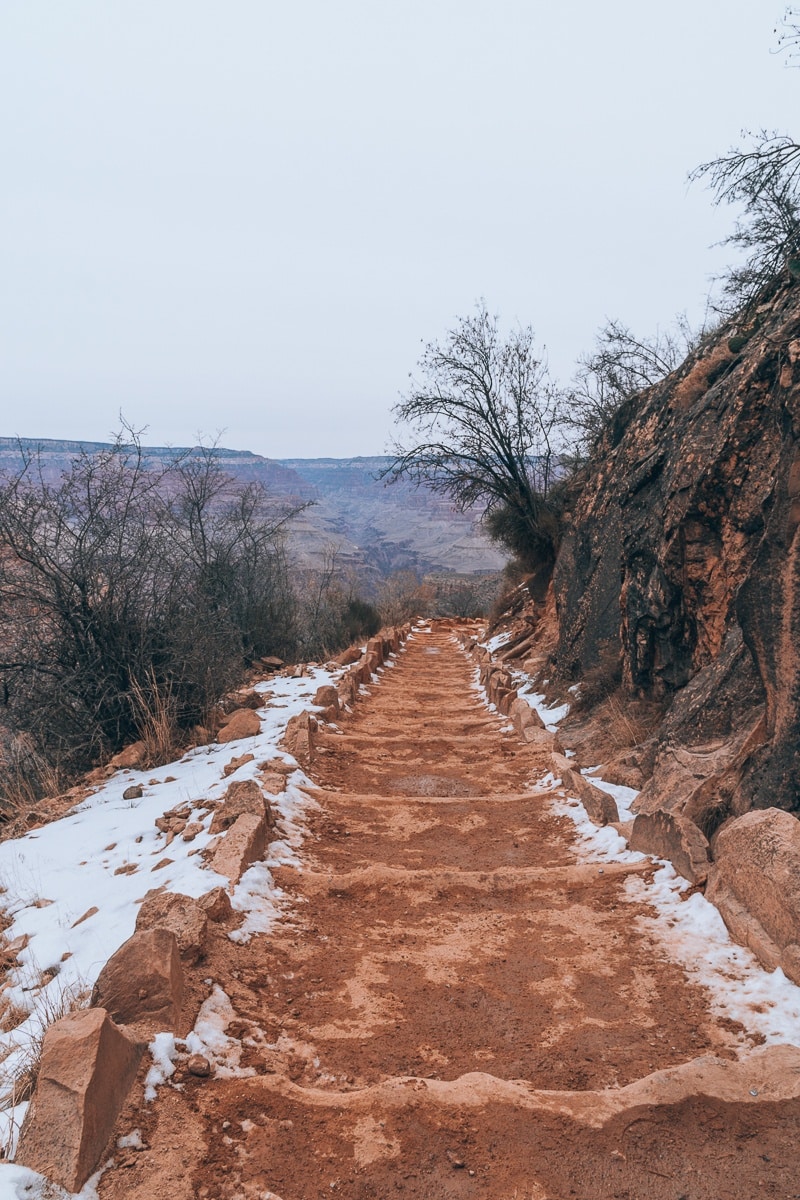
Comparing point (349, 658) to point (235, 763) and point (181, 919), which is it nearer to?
point (235, 763)

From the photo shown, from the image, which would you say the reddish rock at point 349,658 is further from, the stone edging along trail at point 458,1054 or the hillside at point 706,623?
the stone edging along trail at point 458,1054

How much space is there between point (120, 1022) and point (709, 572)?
555 cm

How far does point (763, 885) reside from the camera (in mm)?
3398

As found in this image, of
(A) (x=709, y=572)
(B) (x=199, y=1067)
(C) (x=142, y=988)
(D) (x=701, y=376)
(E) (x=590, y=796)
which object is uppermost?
(D) (x=701, y=376)

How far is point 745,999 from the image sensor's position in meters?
3.09

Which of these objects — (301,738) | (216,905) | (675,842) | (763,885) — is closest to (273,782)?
(301,738)

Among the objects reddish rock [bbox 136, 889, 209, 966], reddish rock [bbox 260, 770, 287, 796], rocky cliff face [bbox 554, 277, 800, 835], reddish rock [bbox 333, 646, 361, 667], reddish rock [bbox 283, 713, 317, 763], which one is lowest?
reddish rock [bbox 333, 646, 361, 667]

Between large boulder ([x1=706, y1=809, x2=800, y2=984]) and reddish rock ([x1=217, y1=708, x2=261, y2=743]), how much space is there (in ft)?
17.3

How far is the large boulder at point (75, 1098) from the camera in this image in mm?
2137

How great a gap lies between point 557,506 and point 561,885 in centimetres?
1364

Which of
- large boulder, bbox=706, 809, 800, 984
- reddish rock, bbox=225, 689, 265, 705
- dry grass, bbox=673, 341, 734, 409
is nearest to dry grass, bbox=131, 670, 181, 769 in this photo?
reddish rock, bbox=225, 689, 265, 705

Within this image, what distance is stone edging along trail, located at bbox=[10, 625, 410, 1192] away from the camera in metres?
2.17

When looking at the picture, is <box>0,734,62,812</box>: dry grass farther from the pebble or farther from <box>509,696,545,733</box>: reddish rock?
the pebble

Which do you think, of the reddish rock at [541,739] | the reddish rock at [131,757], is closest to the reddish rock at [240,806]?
the reddish rock at [131,757]
